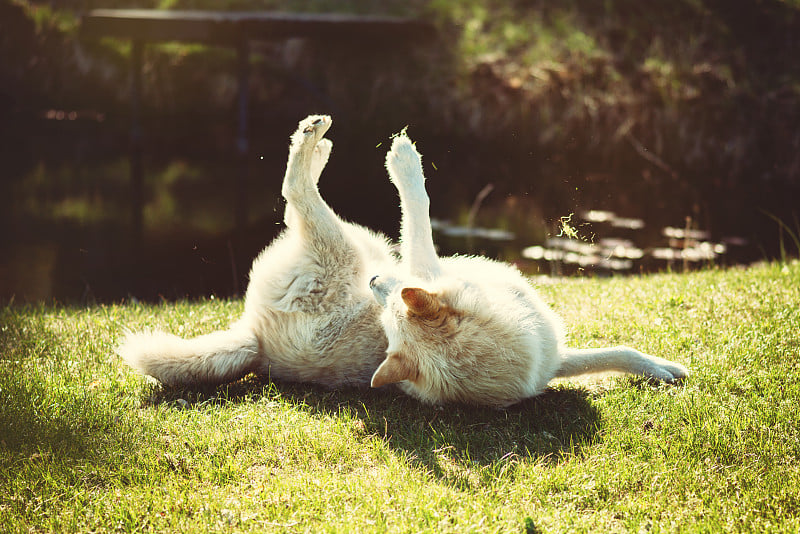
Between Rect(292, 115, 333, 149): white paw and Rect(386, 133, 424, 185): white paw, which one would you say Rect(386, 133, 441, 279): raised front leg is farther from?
Rect(292, 115, 333, 149): white paw

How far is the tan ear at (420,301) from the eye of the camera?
3.10 metres

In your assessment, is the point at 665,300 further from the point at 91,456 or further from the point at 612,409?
the point at 91,456

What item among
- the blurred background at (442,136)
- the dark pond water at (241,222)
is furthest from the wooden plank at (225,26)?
the dark pond water at (241,222)

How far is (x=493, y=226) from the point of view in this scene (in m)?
11.6

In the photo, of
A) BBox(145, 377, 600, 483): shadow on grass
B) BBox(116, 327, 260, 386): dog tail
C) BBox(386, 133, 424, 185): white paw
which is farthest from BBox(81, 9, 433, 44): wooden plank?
BBox(145, 377, 600, 483): shadow on grass

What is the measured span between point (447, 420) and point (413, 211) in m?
1.15

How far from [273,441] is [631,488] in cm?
159

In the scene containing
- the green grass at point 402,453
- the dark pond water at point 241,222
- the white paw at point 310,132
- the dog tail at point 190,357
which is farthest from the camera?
the dark pond water at point 241,222

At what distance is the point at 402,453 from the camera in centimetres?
306

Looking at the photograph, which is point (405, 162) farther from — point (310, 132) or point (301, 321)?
point (301, 321)

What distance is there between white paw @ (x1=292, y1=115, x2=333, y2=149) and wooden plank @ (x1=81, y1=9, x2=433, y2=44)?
12139mm

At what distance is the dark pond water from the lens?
912 cm

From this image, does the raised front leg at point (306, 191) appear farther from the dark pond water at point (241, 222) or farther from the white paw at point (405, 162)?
the dark pond water at point (241, 222)

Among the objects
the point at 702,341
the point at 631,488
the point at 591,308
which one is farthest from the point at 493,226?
the point at 631,488
